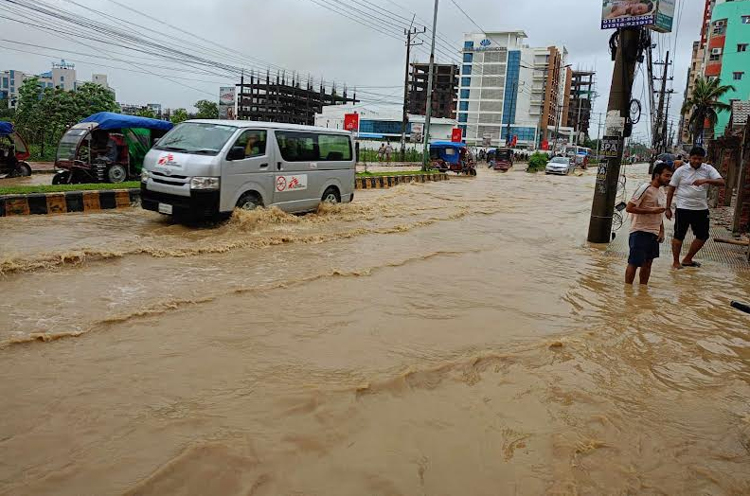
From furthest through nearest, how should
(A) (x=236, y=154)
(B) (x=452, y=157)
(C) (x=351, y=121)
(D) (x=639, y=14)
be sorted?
(B) (x=452, y=157) → (C) (x=351, y=121) → (D) (x=639, y=14) → (A) (x=236, y=154)

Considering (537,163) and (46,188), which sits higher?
(537,163)

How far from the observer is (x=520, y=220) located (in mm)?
14148

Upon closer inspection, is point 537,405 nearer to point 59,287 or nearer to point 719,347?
point 719,347

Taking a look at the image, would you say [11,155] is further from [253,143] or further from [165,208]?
[253,143]

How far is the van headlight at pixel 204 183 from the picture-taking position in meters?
8.22

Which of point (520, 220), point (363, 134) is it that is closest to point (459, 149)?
point (520, 220)

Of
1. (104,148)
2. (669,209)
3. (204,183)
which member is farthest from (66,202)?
(669,209)

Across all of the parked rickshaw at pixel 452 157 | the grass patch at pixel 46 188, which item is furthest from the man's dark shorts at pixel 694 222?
the parked rickshaw at pixel 452 157

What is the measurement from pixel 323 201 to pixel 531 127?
9126cm

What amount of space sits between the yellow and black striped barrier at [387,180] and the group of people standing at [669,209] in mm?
11740

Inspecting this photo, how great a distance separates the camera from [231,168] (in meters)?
8.62

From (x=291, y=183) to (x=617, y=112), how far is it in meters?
5.89

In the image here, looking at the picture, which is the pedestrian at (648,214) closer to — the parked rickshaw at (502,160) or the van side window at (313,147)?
the van side window at (313,147)

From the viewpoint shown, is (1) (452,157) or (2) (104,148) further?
(1) (452,157)
